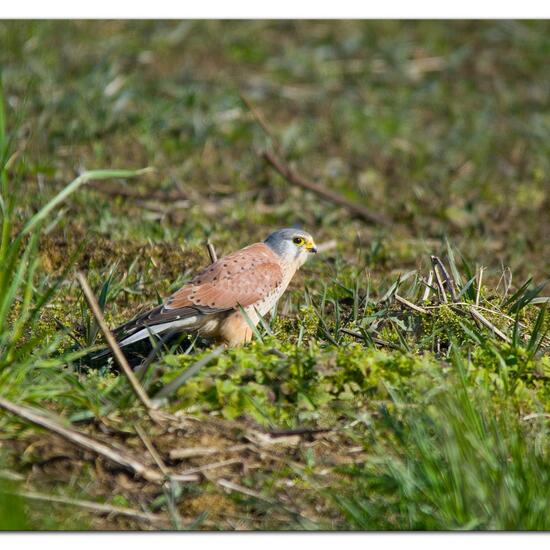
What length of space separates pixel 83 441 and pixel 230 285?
1.84 metres

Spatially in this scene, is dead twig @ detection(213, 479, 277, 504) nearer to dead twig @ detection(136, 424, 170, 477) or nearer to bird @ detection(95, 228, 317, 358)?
dead twig @ detection(136, 424, 170, 477)

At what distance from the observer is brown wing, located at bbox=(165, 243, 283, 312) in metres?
5.72

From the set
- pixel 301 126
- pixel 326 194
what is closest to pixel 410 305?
pixel 326 194

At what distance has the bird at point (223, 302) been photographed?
18.1 feet

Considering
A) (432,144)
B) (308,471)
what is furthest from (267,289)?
(432,144)

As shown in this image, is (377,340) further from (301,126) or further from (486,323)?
(301,126)

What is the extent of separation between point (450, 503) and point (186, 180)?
5.43 metres

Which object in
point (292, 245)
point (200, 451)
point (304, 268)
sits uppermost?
point (292, 245)

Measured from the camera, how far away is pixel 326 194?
8500 millimetres

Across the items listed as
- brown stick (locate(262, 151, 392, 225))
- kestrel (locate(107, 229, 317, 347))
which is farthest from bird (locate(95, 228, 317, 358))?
brown stick (locate(262, 151, 392, 225))

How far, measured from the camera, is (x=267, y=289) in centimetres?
595

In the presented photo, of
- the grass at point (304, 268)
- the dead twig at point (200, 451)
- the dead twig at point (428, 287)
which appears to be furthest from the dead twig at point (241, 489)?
the dead twig at point (428, 287)

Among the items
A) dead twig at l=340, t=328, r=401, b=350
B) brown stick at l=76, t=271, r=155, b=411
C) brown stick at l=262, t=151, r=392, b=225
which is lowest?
brown stick at l=262, t=151, r=392, b=225

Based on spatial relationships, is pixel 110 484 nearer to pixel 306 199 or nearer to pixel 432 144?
pixel 306 199
